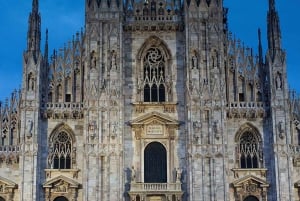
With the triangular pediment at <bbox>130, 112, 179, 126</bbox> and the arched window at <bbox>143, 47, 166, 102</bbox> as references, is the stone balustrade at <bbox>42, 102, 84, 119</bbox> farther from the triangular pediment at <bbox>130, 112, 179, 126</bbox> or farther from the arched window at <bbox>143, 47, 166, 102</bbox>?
the arched window at <bbox>143, 47, 166, 102</bbox>

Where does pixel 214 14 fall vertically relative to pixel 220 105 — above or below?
above

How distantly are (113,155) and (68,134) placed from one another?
2.83 metres

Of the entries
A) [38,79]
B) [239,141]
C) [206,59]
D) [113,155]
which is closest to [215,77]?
[206,59]

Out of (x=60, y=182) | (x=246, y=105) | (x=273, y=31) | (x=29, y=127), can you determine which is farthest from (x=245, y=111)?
(x=29, y=127)

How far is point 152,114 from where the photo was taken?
31.9m

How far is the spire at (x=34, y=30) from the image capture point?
3243cm

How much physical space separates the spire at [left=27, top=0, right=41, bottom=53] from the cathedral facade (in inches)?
2.2

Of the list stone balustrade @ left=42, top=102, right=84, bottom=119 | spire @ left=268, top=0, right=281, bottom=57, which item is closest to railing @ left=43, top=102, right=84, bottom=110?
stone balustrade @ left=42, top=102, right=84, bottom=119

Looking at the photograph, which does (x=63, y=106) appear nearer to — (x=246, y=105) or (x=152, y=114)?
(x=152, y=114)

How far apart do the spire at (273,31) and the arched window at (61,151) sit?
11.4 m

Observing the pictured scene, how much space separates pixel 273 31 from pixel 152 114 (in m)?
7.75

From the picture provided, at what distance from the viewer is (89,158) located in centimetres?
3073

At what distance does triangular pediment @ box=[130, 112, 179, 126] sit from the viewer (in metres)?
31.7

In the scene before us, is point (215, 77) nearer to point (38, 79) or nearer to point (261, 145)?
point (261, 145)
